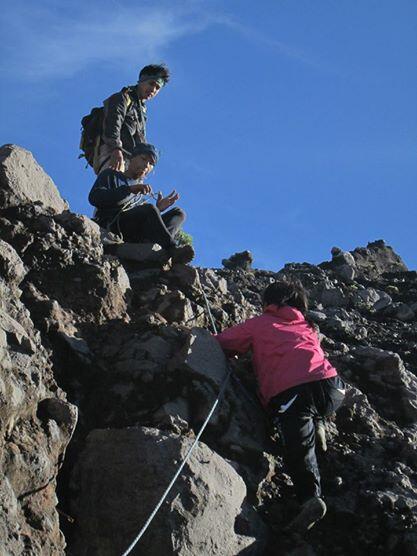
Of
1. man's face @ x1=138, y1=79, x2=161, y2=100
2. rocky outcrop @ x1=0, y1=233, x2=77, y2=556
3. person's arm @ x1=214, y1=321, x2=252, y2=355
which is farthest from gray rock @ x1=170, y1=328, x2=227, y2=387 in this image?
man's face @ x1=138, y1=79, x2=161, y2=100

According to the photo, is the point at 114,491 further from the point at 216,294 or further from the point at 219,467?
the point at 216,294

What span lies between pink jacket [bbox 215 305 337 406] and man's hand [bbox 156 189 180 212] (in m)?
2.71

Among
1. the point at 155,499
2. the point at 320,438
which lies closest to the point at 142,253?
the point at 320,438

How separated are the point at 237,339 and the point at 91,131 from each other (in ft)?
15.2

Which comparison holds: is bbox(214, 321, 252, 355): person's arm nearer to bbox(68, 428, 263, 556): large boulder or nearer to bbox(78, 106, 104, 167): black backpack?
bbox(68, 428, 263, 556): large boulder

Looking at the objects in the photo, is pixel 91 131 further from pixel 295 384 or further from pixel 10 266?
pixel 295 384

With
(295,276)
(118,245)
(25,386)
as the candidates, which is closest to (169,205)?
(118,245)

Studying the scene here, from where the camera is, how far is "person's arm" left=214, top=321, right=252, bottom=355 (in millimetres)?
7809

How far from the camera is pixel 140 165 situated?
Result: 10.1 meters

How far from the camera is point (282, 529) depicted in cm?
646

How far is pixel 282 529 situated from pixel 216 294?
4003 mm

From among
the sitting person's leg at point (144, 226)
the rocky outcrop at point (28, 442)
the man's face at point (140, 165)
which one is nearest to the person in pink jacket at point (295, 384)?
the rocky outcrop at point (28, 442)

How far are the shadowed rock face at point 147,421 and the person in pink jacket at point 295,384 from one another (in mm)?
237

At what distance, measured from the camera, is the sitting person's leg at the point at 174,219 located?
1010cm
